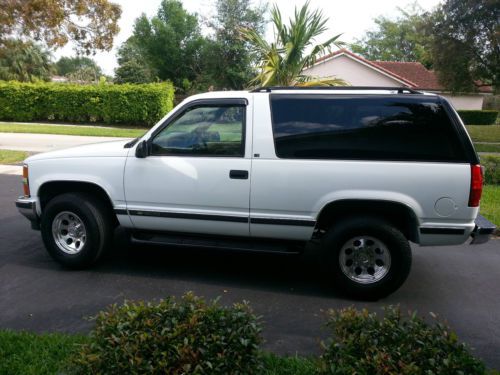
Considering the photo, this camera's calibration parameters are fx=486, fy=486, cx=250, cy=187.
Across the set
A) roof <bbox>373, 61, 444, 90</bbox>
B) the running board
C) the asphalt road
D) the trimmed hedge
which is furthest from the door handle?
roof <bbox>373, 61, 444, 90</bbox>

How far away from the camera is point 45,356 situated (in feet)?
11.0

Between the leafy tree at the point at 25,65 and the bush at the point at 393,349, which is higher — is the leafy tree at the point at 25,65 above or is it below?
above

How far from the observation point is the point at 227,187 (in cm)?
484

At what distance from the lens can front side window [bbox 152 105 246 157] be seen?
16.2 feet

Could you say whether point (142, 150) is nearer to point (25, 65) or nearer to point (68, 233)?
point (68, 233)

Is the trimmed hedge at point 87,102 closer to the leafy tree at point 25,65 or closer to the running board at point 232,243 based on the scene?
the running board at point 232,243

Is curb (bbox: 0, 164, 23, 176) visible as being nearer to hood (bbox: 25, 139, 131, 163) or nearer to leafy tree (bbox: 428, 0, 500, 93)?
hood (bbox: 25, 139, 131, 163)

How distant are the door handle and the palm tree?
21.4 feet

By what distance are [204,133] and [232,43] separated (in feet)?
97.4

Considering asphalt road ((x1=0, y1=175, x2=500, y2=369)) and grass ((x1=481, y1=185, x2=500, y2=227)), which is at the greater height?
grass ((x1=481, y1=185, x2=500, y2=227))

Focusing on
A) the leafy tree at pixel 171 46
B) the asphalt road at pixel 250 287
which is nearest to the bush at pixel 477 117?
the leafy tree at pixel 171 46

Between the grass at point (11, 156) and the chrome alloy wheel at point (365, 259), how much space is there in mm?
10718

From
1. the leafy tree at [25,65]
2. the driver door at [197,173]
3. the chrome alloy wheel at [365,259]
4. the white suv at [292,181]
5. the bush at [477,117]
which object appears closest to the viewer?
the white suv at [292,181]

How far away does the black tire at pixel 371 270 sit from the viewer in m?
4.61
